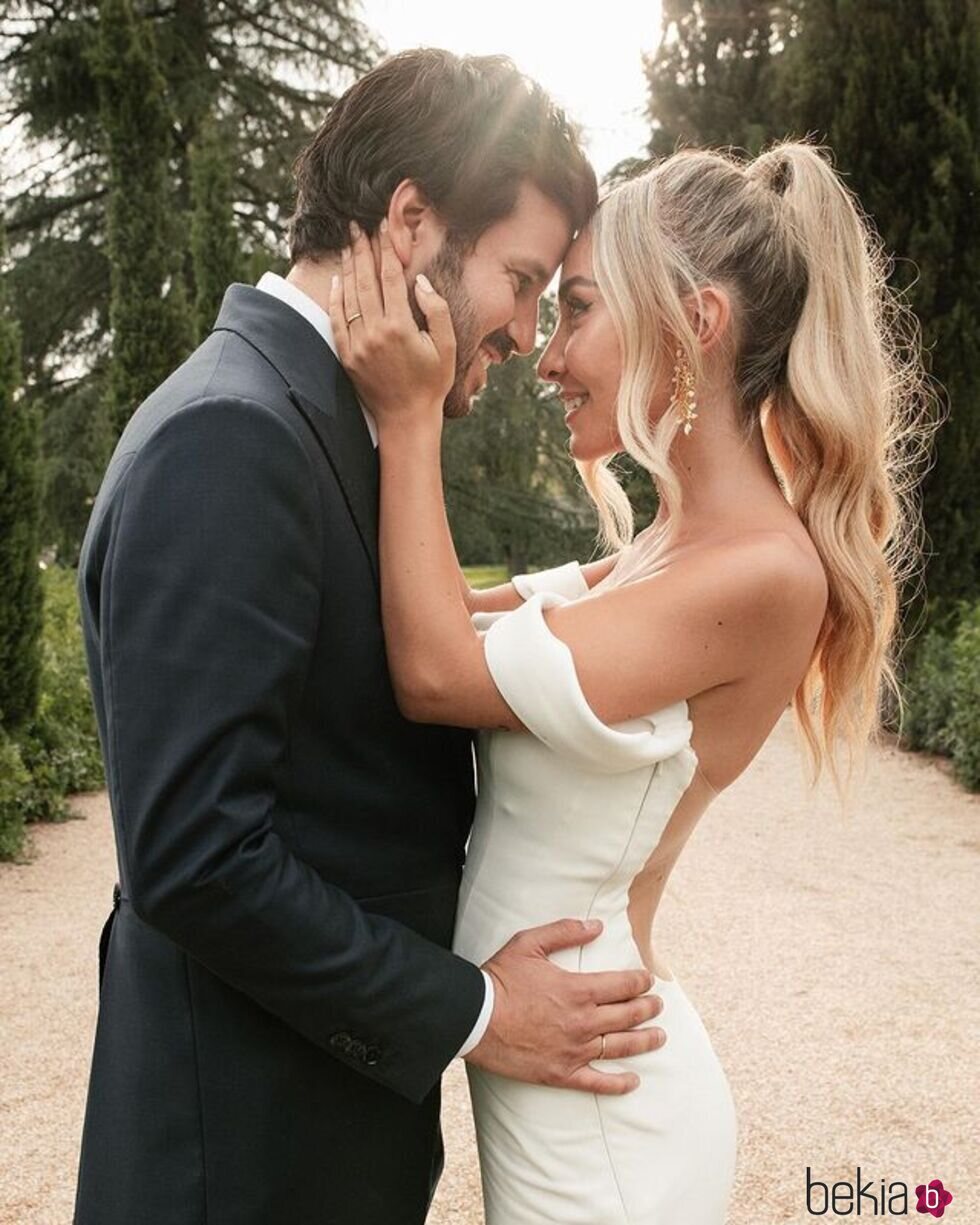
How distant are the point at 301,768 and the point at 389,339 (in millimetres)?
576

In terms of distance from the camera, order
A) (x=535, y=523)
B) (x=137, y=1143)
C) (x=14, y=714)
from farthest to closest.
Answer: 1. (x=535, y=523)
2. (x=14, y=714)
3. (x=137, y=1143)

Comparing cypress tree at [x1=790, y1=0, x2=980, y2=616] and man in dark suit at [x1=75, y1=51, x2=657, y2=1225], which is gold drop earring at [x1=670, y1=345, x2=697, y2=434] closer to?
man in dark suit at [x1=75, y1=51, x2=657, y2=1225]

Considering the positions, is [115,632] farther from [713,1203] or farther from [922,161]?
[922,161]

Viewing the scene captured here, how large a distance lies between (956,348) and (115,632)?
33.9 ft

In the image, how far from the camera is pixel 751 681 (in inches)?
75.7

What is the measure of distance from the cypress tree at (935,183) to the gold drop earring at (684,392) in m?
8.90

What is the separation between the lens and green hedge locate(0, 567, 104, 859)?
23.8 ft

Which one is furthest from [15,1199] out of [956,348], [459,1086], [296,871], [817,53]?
[817,53]

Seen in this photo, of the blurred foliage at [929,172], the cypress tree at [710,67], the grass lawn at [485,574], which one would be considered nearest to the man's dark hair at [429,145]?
the blurred foliage at [929,172]

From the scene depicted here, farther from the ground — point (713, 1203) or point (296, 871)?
point (296, 871)

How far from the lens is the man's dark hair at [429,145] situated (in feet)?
6.03

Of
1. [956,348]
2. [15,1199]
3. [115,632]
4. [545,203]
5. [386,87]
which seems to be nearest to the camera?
[115,632]

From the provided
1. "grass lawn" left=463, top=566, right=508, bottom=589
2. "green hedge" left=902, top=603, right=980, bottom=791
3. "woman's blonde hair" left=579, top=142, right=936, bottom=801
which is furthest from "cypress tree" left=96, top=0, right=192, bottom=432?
"grass lawn" left=463, top=566, right=508, bottom=589

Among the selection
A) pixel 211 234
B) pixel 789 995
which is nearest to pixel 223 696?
pixel 789 995
